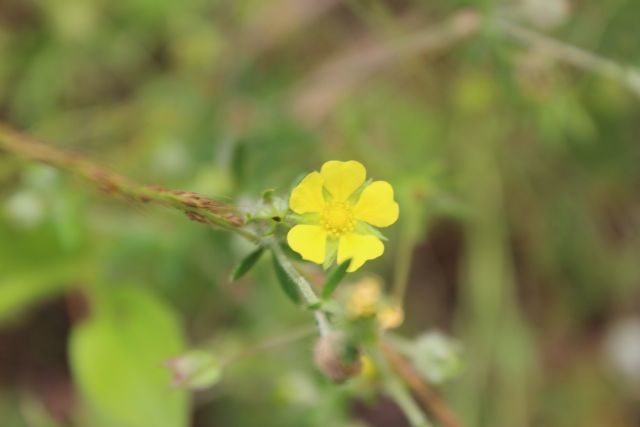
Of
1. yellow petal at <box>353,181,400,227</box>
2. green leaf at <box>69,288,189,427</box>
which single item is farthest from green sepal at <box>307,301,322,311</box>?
green leaf at <box>69,288,189,427</box>

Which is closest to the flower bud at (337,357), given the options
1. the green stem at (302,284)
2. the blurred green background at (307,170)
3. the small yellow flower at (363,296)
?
the green stem at (302,284)

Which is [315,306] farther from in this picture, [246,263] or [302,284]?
[246,263]

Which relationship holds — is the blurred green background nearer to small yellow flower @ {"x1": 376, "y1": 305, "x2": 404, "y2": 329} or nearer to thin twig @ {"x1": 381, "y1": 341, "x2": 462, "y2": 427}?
thin twig @ {"x1": 381, "y1": 341, "x2": 462, "y2": 427}

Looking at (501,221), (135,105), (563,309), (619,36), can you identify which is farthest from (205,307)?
(619,36)

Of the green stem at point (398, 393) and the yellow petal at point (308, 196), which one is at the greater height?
the yellow petal at point (308, 196)

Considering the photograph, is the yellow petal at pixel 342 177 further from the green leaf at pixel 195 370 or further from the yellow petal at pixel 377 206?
the green leaf at pixel 195 370

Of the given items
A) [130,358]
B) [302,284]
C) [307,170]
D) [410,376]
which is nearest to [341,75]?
[307,170]
